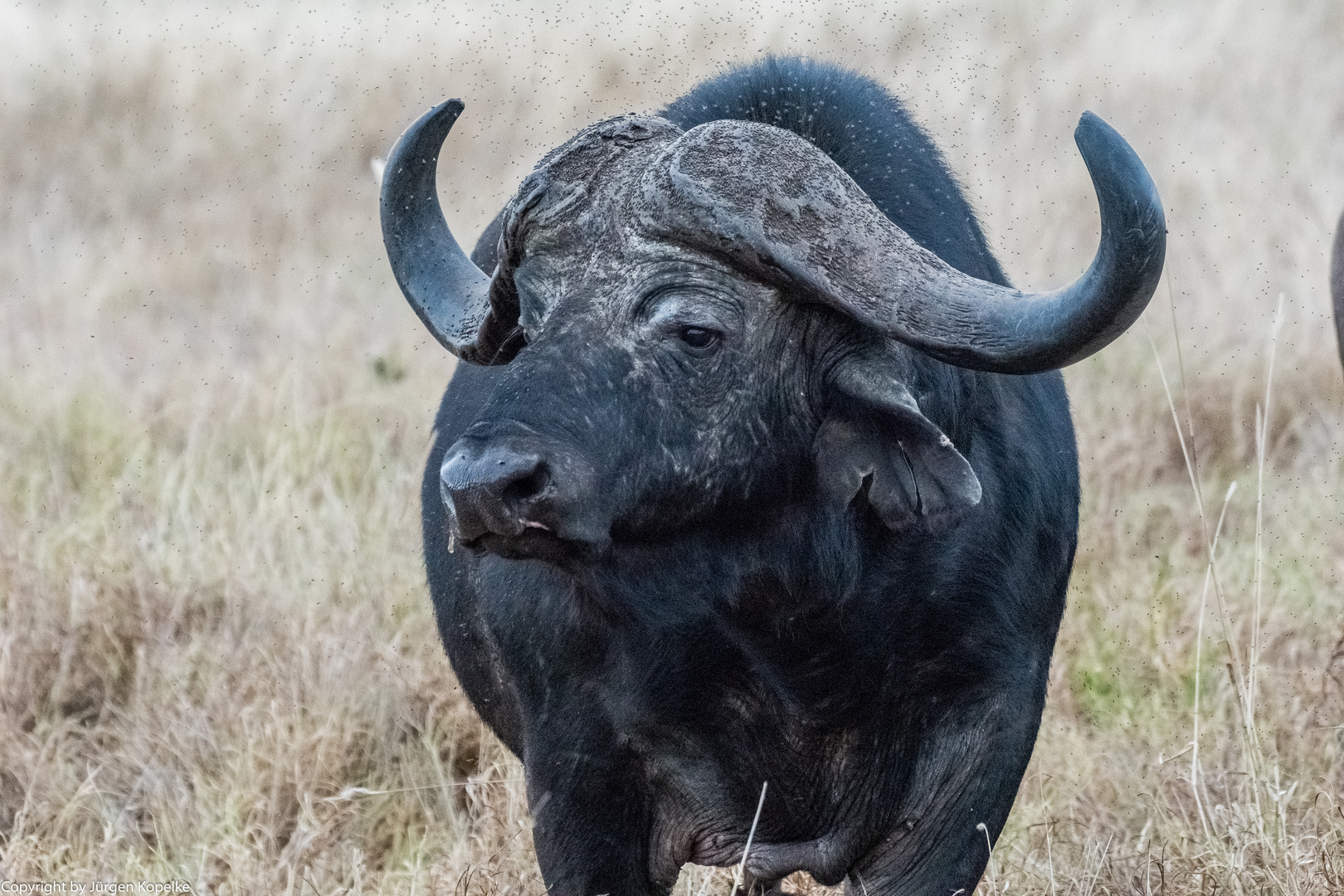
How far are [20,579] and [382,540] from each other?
1182mm

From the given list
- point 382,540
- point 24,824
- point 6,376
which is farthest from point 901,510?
point 6,376

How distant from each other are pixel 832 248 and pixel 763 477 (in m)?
0.45

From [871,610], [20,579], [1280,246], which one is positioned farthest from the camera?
[1280,246]

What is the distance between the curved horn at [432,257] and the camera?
143 inches

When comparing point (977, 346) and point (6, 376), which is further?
point (6, 376)

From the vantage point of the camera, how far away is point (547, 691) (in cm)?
353

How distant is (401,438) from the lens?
23.9 ft

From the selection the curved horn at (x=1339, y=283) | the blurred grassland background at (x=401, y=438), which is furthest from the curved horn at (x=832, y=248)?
the curved horn at (x=1339, y=283)

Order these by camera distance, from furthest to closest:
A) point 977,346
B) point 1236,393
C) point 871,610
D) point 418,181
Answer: point 1236,393
point 418,181
point 871,610
point 977,346

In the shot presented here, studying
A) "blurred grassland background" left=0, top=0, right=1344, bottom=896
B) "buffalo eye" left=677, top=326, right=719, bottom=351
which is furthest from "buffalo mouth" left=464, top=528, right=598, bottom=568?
"blurred grassland background" left=0, top=0, right=1344, bottom=896

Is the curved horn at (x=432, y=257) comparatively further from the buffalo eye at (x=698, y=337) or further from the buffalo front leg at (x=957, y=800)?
the buffalo front leg at (x=957, y=800)

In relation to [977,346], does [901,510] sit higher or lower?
lower

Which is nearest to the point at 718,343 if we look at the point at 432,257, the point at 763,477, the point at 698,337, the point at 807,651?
the point at 698,337

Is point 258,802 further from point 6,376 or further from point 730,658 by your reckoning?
point 6,376
